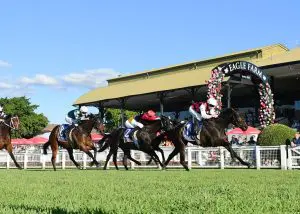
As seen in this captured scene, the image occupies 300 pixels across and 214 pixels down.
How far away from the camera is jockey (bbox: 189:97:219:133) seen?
16.0 meters

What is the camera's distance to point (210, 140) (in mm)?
15656

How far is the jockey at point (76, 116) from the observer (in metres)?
19.3

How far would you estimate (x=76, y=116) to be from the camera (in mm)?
19453

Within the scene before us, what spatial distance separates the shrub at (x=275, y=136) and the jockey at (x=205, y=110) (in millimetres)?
4655

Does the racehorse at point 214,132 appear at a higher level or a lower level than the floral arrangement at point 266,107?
lower

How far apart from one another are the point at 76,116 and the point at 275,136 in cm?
800

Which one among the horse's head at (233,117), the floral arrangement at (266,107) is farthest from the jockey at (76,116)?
the floral arrangement at (266,107)

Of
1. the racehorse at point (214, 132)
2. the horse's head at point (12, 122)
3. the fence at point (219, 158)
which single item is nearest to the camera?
the racehorse at point (214, 132)

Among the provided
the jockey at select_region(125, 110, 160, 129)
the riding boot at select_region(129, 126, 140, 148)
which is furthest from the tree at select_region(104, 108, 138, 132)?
the riding boot at select_region(129, 126, 140, 148)

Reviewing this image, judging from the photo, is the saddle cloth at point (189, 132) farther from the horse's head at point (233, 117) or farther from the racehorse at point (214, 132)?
the horse's head at point (233, 117)

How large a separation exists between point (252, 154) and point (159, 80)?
82.2 feet

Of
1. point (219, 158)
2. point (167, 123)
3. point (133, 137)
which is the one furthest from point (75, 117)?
point (219, 158)

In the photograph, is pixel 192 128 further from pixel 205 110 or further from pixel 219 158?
pixel 219 158

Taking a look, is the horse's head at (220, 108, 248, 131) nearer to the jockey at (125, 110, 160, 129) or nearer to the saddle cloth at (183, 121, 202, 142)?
the saddle cloth at (183, 121, 202, 142)
